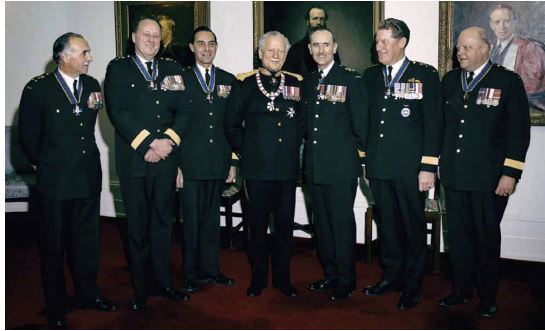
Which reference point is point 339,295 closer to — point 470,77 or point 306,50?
point 470,77

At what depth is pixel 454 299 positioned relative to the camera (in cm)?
317

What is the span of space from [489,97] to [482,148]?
28cm

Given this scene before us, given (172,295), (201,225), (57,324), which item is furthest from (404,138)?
(57,324)

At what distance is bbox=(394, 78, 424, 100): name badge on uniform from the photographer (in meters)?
3.04

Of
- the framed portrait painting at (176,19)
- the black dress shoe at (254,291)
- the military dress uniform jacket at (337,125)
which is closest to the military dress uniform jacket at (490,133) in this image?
the military dress uniform jacket at (337,125)

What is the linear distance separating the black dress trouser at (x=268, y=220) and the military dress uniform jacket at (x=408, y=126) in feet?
1.86

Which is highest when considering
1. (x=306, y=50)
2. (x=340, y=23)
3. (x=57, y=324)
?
(x=340, y=23)

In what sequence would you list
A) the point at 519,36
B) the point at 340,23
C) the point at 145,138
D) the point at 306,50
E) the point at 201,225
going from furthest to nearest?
the point at 306,50
the point at 340,23
the point at 519,36
the point at 201,225
the point at 145,138

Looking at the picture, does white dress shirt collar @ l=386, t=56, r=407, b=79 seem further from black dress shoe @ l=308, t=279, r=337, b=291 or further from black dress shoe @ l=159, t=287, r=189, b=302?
black dress shoe @ l=159, t=287, r=189, b=302

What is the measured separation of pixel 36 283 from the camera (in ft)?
12.0

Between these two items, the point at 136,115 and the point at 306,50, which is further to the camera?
the point at 306,50

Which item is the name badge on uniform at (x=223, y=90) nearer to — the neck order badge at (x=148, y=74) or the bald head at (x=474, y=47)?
the neck order badge at (x=148, y=74)

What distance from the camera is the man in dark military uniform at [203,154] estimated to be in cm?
344

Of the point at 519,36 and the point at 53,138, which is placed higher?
the point at 519,36
